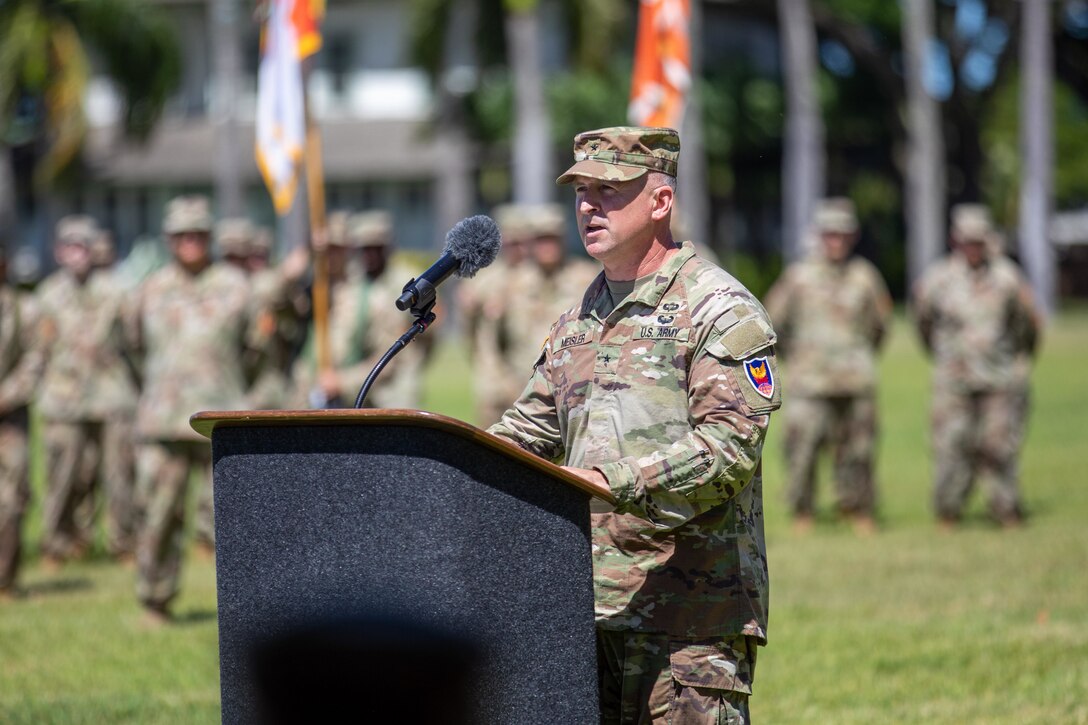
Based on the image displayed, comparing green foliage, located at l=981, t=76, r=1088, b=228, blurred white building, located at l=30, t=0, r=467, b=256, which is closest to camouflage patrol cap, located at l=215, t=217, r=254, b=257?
blurred white building, located at l=30, t=0, r=467, b=256

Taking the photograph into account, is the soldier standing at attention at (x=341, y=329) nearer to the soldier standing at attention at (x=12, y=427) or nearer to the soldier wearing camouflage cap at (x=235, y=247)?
the soldier wearing camouflage cap at (x=235, y=247)

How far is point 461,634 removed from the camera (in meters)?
3.79

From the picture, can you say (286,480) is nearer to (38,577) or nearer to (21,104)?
(38,577)

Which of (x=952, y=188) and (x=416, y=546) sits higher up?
(x=952, y=188)

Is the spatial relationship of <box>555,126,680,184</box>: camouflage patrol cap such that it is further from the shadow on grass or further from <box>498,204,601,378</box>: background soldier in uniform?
<box>498,204,601,378</box>: background soldier in uniform

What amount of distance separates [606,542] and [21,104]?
42.0 m

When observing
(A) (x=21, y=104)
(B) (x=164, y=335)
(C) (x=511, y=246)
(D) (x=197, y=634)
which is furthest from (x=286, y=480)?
(A) (x=21, y=104)

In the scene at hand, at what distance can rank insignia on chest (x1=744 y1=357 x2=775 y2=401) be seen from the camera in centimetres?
427

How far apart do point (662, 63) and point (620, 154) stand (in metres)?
10.6

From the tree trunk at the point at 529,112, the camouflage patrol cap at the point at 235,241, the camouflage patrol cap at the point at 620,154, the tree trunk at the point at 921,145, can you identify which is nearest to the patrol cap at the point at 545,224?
the camouflage patrol cap at the point at 235,241

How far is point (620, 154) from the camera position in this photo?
444cm

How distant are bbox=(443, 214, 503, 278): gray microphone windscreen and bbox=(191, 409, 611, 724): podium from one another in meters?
0.69

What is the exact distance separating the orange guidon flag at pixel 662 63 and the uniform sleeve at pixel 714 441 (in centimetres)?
1053

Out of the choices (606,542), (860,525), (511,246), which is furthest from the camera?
(511,246)
